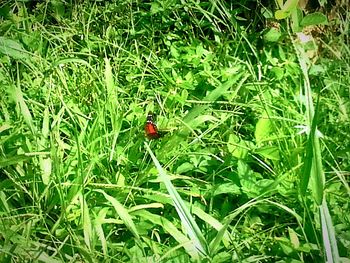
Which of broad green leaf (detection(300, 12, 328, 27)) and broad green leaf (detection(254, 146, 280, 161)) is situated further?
broad green leaf (detection(300, 12, 328, 27))

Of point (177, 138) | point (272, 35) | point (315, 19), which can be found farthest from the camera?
point (272, 35)

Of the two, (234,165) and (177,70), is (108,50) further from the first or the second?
(234,165)

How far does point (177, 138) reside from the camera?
1566 mm

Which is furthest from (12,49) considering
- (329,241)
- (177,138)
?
(329,241)

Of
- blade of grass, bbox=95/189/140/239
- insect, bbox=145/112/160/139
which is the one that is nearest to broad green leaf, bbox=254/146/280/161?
insect, bbox=145/112/160/139

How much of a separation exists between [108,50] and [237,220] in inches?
38.0

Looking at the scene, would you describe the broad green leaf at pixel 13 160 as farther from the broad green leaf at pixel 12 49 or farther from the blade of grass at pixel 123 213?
the broad green leaf at pixel 12 49

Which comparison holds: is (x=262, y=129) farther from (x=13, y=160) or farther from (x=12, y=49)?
(x=12, y=49)

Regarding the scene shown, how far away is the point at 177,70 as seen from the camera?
1985 mm

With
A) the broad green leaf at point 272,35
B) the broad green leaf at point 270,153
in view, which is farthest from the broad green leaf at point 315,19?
the broad green leaf at point 270,153

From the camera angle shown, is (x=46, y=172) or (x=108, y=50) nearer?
(x=46, y=172)

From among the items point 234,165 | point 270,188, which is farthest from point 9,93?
point 270,188

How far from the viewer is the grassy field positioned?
1312mm

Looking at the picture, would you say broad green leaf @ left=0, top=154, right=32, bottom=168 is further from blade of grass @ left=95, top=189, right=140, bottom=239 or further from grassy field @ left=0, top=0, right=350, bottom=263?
blade of grass @ left=95, top=189, right=140, bottom=239
